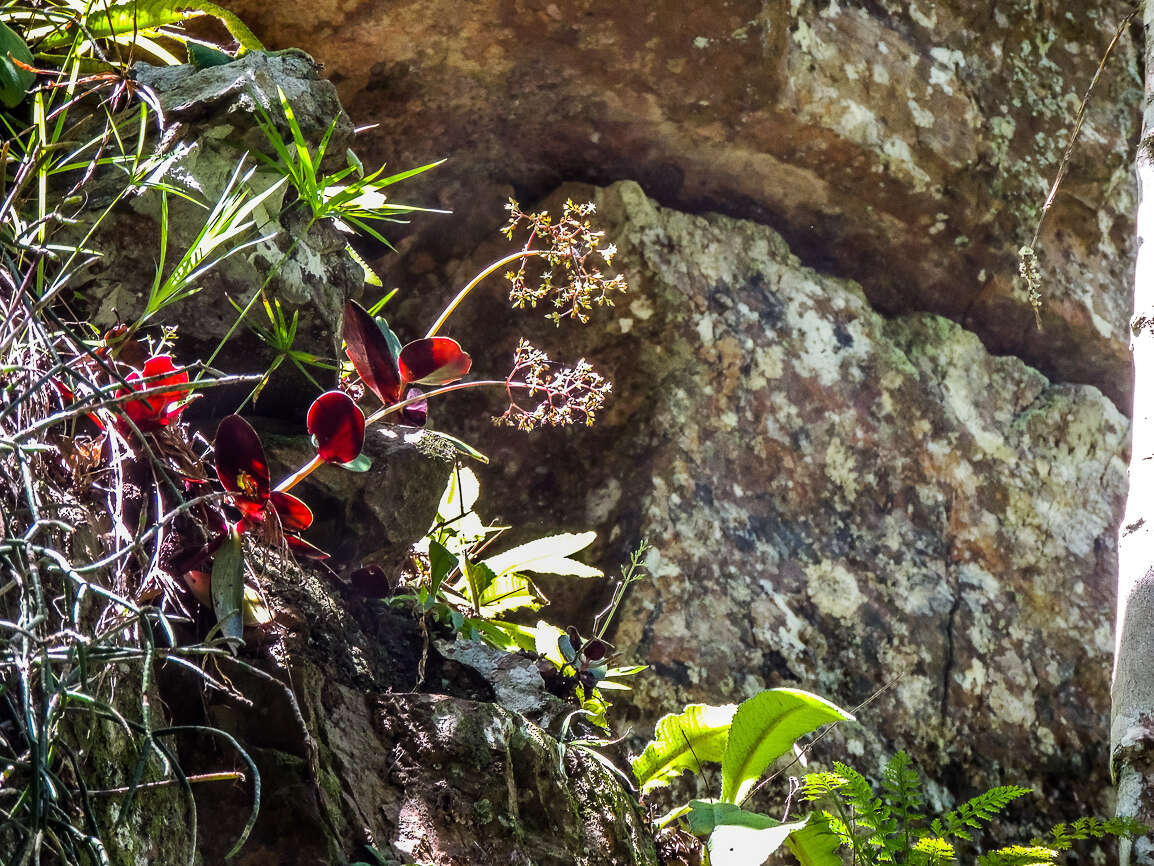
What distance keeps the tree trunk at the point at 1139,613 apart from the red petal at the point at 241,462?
1.22 m

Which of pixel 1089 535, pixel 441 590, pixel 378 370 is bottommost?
pixel 1089 535

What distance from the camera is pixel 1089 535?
9.64ft

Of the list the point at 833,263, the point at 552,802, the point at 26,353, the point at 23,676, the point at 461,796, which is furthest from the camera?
the point at 833,263

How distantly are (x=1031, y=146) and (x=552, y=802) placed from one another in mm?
2567

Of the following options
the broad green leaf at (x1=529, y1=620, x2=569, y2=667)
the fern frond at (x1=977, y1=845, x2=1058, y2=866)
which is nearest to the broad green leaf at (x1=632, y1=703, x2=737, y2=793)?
the broad green leaf at (x1=529, y1=620, x2=569, y2=667)

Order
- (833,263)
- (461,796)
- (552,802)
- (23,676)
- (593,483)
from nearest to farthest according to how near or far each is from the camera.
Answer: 1. (23,676)
2. (461,796)
3. (552,802)
4. (593,483)
5. (833,263)

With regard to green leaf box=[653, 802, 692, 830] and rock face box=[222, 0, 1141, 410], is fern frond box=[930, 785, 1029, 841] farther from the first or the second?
rock face box=[222, 0, 1141, 410]

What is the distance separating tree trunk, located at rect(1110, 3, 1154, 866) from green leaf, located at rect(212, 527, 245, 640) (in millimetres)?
1193

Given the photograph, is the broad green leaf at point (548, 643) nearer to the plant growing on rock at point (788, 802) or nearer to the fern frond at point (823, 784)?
the plant growing on rock at point (788, 802)

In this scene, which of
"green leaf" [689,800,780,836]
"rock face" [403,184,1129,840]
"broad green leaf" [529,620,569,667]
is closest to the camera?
"green leaf" [689,800,780,836]

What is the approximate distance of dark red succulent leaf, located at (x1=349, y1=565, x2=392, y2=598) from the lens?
1.86 m

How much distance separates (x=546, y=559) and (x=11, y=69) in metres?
1.23

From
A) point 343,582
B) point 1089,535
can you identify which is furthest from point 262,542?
point 1089,535

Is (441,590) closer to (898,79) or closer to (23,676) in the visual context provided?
(23,676)
